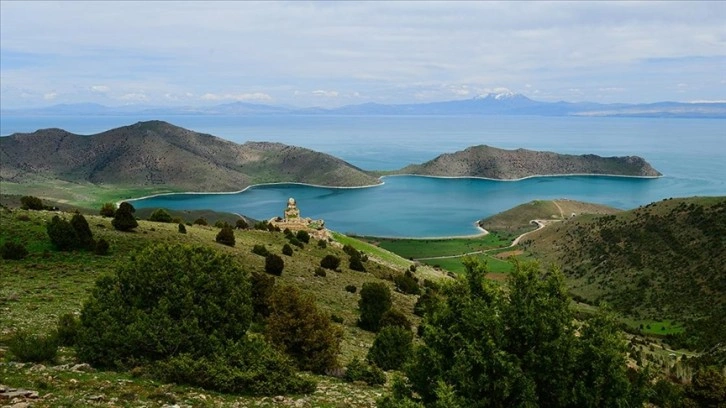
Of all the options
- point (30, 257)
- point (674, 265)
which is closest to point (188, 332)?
point (30, 257)

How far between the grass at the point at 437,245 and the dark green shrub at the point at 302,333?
266ft

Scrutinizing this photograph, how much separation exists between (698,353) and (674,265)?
2727 centimetres

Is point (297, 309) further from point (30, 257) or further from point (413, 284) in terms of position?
point (413, 284)

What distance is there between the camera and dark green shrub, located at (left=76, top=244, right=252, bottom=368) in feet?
47.5

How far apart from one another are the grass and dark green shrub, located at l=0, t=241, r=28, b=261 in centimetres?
7654

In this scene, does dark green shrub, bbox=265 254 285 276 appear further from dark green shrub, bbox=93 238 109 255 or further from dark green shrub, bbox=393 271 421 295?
dark green shrub, bbox=393 271 421 295

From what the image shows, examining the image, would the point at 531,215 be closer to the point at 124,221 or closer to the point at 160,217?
the point at 160,217

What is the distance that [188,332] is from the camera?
1502 centimetres

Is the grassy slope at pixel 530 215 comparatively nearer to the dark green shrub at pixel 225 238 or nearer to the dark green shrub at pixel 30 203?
the dark green shrub at pixel 225 238

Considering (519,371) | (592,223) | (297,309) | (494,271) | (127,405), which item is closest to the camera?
(519,371)

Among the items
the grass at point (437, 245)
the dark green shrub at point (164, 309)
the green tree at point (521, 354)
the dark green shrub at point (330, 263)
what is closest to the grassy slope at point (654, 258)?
the grass at point (437, 245)

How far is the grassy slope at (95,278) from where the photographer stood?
16.2 meters

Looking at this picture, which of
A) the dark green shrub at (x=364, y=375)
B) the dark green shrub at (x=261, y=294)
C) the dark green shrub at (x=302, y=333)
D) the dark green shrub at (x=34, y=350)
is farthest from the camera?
the dark green shrub at (x=261, y=294)

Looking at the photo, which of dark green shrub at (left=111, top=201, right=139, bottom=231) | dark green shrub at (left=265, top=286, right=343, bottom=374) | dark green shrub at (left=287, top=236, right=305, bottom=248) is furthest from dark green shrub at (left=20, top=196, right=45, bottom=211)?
dark green shrub at (left=265, top=286, right=343, bottom=374)
